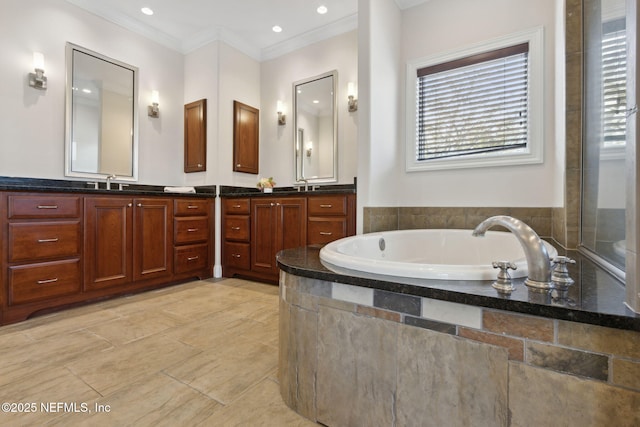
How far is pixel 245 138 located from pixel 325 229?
1.76 meters

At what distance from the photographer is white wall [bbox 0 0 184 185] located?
2.48 metres

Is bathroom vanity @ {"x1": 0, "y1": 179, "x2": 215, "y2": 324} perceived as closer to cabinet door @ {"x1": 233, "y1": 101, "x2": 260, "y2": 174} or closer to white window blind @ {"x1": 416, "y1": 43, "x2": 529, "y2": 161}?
cabinet door @ {"x1": 233, "y1": 101, "x2": 260, "y2": 174}

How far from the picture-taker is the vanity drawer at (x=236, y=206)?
323 centimetres

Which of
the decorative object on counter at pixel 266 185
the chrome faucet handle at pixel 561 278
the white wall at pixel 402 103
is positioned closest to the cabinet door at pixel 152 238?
the decorative object on counter at pixel 266 185

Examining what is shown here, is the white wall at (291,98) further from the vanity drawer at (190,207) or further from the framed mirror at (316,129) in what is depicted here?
the vanity drawer at (190,207)

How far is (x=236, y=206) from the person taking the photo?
3.32m

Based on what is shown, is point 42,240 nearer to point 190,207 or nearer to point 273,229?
point 190,207

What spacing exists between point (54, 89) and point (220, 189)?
65.9 inches

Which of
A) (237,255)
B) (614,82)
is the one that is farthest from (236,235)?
(614,82)

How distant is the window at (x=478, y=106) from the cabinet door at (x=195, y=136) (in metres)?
2.29

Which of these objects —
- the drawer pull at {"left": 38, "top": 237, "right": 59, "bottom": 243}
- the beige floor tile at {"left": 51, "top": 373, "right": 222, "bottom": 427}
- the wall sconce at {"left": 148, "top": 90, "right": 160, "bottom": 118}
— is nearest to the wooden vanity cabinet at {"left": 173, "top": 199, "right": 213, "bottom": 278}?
the drawer pull at {"left": 38, "top": 237, "right": 59, "bottom": 243}

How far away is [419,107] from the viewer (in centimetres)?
272

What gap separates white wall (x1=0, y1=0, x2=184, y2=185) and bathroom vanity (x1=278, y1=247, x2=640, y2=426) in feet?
9.20

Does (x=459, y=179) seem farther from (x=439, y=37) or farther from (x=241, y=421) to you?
(x=241, y=421)
